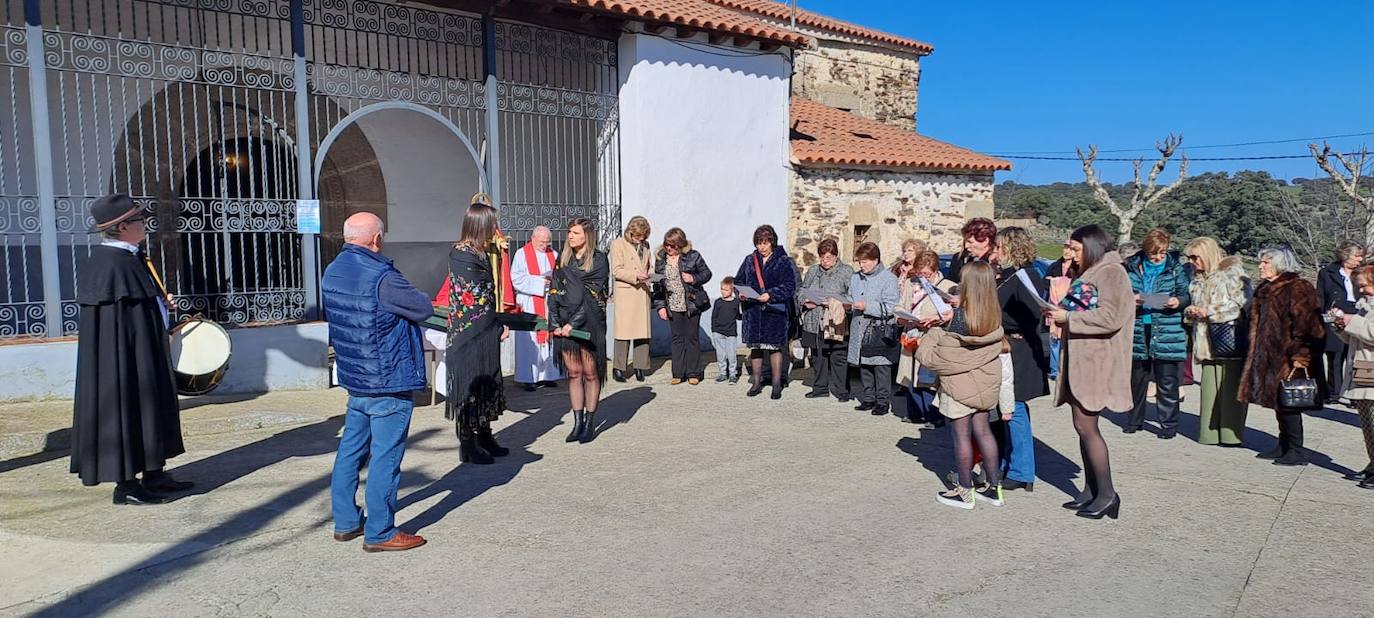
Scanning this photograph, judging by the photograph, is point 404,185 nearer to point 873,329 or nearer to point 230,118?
point 230,118

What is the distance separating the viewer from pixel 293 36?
8781mm

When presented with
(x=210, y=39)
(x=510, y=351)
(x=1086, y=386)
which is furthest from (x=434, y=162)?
(x=1086, y=386)

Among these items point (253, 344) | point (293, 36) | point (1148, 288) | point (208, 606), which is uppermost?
point (293, 36)

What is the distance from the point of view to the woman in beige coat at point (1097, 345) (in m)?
4.71

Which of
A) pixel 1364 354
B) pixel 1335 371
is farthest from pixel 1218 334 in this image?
pixel 1335 371

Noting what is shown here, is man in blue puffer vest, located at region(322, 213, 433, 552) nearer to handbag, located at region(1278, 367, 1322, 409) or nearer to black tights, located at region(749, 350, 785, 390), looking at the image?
black tights, located at region(749, 350, 785, 390)

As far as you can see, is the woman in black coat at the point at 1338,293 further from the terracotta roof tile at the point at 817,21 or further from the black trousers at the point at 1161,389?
the terracotta roof tile at the point at 817,21

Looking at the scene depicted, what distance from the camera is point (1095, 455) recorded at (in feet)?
16.1

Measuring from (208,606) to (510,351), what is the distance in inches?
249

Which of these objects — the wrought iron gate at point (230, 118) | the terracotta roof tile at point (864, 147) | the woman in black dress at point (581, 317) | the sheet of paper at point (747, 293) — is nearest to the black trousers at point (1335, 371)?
→ the sheet of paper at point (747, 293)

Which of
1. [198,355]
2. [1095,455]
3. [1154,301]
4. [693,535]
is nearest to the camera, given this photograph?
[693,535]

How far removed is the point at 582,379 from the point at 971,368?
289cm

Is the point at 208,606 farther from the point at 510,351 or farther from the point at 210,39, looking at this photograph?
the point at 210,39

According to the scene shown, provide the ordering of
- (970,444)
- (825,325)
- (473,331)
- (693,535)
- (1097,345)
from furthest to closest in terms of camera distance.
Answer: (825,325), (473,331), (970,444), (1097,345), (693,535)
